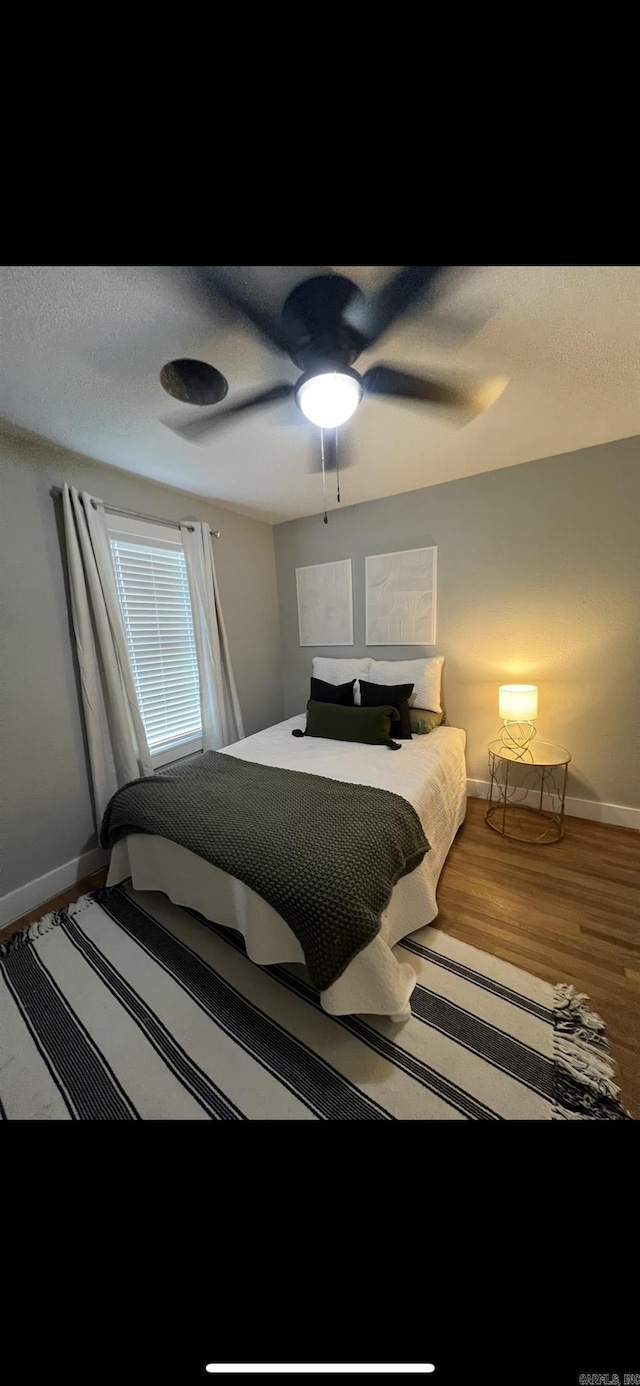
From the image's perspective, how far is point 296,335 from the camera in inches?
45.9

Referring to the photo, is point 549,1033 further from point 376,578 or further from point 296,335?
point 376,578

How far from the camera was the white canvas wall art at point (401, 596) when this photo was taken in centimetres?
269

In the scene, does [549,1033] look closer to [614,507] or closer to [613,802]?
[613,802]

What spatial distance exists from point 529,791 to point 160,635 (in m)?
2.72

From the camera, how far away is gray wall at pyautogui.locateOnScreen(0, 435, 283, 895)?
1.78 meters

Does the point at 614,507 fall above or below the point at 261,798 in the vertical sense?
above

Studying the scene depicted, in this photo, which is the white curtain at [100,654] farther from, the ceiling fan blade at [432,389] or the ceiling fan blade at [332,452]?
the ceiling fan blade at [432,389]

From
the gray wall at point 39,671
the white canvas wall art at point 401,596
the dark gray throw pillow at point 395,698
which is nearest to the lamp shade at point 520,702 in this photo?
the dark gray throw pillow at point 395,698

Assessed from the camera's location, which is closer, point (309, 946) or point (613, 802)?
point (309, 946)

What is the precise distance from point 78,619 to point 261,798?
1.38 meters
